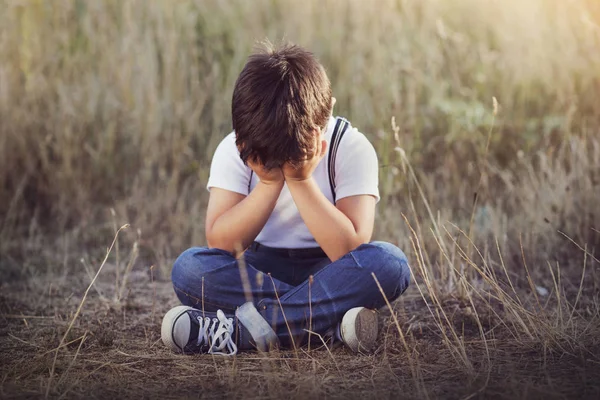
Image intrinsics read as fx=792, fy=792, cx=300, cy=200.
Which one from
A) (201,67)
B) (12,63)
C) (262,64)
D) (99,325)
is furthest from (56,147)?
(262,64)

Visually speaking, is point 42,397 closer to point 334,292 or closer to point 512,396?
point 334,292

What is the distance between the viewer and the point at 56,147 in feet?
14.2

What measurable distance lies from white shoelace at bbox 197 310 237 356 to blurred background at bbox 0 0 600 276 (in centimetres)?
136

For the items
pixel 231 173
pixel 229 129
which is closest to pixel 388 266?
pixel 231 173

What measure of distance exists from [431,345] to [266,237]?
0.65 meters

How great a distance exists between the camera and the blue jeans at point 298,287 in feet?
7.79

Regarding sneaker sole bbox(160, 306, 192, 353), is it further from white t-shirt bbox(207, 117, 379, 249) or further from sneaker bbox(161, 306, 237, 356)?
white t-shirt bbox(207, 117, 379, 249)

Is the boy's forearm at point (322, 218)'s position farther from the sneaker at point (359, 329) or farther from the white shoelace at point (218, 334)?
the white shoelace at point (218, 334)

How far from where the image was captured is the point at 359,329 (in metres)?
2.29

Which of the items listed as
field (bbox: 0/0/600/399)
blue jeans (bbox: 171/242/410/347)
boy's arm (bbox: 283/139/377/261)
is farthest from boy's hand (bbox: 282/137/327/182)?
field (bbox: 0/0/600/399)

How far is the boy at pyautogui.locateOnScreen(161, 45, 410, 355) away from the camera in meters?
2.27

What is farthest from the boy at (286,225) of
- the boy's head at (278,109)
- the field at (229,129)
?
the field at (229,129)

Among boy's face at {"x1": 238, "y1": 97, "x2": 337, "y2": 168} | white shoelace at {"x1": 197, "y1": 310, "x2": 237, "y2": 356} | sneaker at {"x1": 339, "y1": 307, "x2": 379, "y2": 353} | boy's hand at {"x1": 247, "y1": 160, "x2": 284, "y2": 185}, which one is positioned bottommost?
white shoelace at {"x1": 197, "y1": 310, "x2": 237, "y2": 356}

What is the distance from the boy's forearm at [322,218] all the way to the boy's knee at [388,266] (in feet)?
0.24
